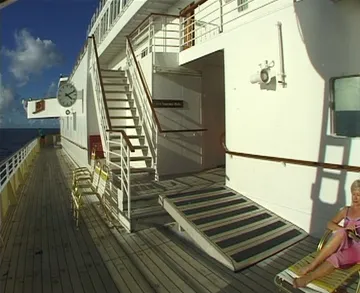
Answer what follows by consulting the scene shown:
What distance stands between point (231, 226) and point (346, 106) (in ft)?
6.86

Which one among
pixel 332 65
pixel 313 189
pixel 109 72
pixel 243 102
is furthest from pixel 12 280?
pixel 109 72

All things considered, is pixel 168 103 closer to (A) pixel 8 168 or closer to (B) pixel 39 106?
(A) pixel 8 168

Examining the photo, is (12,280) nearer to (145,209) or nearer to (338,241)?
(145,209)

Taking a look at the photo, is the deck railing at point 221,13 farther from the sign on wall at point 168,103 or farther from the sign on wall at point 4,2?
the sign on wall at point 4,2

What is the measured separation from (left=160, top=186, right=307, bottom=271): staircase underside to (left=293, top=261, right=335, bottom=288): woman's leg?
82 cm

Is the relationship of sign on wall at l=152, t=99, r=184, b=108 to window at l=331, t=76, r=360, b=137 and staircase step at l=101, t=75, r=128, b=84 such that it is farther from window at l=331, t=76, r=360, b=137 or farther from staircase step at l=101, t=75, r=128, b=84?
window at l=331, t=76, r=360, b=137

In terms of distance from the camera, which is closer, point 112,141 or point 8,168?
point 112,141

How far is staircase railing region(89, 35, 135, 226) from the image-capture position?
4.52 m

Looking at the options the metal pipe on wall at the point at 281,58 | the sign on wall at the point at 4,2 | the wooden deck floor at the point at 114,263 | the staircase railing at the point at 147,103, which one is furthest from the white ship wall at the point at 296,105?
the sign on wall at the point at 4,2

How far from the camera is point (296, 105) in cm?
424

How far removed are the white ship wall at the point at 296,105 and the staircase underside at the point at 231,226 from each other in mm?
279

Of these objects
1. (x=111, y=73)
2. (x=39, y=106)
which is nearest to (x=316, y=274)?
(x=111, y=73)

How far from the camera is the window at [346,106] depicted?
12.2 ft

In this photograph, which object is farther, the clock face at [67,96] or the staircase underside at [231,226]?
the clock face at [67,96]
